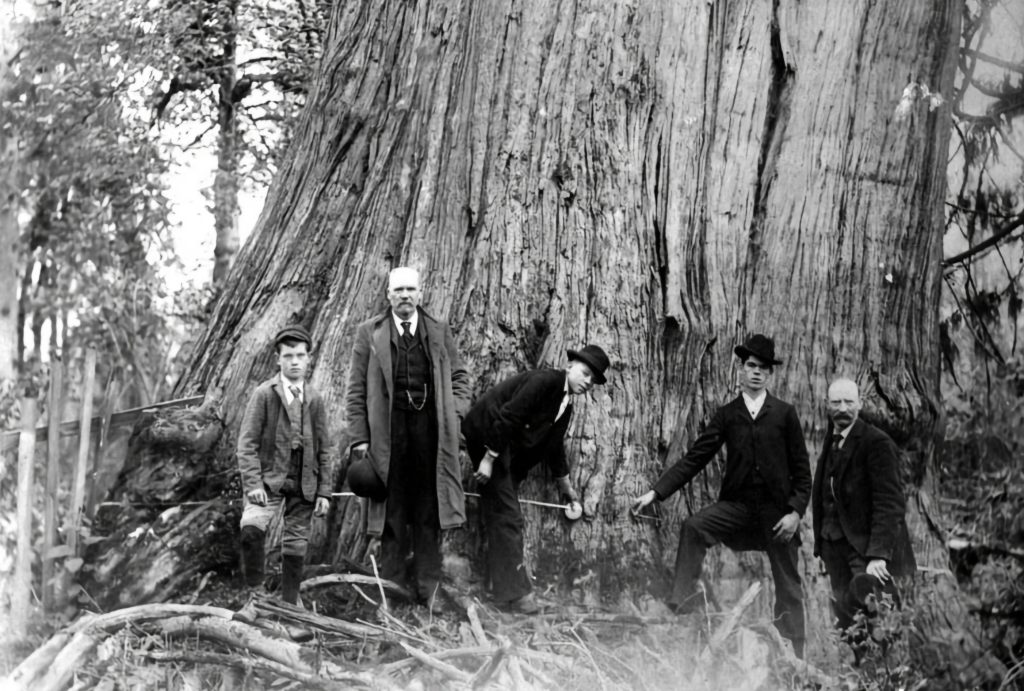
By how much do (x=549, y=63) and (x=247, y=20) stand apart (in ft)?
21.4

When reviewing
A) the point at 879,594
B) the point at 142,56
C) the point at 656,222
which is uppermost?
the point at 142,56

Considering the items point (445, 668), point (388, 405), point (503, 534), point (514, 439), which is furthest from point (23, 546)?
point (514, 439)

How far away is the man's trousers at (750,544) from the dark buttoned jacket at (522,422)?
70 cm

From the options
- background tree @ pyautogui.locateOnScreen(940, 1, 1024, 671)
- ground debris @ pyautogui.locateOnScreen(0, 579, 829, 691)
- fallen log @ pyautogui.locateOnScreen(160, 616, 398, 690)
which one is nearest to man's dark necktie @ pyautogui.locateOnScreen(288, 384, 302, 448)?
ground debris @ pyautogui.locateOnScreen(0, 579, 829, 691)

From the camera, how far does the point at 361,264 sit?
6992 millimetres

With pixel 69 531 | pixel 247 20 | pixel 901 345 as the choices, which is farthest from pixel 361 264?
pixel 247 20

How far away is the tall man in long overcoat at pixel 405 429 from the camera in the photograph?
19.9ft

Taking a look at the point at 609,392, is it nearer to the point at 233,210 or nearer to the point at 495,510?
the point at 495,510

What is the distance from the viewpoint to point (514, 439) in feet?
20.0

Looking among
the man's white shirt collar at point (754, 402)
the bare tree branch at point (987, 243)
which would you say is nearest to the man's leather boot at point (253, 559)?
the man's white shirt collar at point (754, 402)

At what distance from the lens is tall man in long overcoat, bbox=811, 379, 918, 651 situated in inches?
238

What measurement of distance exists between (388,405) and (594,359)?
0.99m

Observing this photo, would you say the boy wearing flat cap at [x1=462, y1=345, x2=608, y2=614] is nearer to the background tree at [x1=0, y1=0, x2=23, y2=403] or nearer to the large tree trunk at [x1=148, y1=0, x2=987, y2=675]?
the large tree trunk at [x1=148, y1=0, x2=987, y2=675]

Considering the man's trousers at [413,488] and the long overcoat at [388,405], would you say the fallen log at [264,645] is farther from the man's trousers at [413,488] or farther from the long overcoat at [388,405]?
the long overcoat at [388,405]
